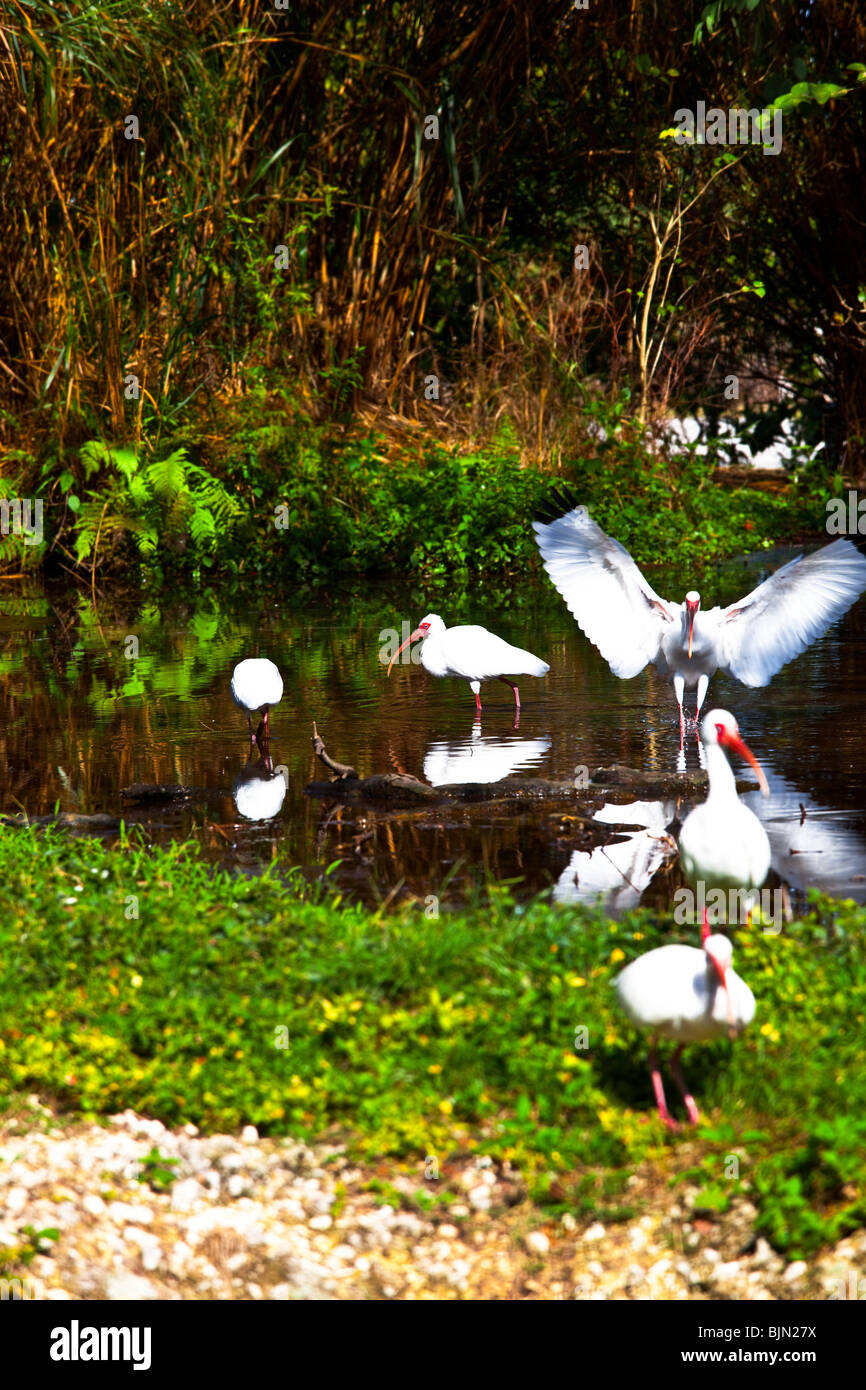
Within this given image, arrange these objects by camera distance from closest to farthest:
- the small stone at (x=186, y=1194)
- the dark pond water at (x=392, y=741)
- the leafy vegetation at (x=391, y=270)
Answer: the small stone at (x=186, y=1194)
the dark pond water at (x=392, y=741)
the leafy vegetation at (x=391, y=270)

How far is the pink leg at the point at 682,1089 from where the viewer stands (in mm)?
3947

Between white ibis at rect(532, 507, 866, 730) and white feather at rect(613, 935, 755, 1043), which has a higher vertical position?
white ibis at rect(532, 507, 866, 730)

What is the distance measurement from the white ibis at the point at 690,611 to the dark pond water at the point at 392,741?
373mm

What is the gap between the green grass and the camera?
3.88m

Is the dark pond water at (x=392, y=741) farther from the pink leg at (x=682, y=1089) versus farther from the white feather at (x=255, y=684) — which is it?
the pink leg at (x=682, y=1089)

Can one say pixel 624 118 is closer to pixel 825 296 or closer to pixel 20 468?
pixel 825 296

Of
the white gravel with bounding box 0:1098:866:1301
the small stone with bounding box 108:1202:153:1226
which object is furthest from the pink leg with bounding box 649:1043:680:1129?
the small stone with bounding box 108:1202:153:1226

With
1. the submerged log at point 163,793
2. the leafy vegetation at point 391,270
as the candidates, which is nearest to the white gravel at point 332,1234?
the submerged log at point 163,793

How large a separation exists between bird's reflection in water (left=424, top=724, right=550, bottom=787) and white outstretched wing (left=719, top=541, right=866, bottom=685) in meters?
1.13

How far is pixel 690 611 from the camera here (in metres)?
7.84

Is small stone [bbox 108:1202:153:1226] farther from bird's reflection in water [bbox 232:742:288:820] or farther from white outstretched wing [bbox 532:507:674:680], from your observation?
white outstretched wing [bbox 532:507:674:680]

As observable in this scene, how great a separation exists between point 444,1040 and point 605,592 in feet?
14.7

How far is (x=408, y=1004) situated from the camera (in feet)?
14.7

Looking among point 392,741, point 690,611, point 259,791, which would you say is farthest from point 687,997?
point 392,741
